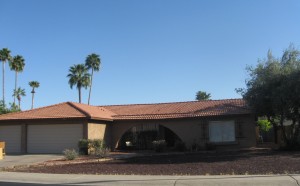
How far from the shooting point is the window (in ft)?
104

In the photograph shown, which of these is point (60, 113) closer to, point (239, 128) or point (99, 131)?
point (99, 131)

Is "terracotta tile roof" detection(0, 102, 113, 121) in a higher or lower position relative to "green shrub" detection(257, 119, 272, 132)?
higher

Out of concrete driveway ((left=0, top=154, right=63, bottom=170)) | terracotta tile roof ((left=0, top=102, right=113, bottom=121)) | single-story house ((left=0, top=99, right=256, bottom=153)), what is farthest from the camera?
single-story house ((left=0, top=99, right=256, bottom=153))

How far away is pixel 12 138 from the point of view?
107 ft

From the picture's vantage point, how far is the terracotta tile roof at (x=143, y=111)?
31438mm

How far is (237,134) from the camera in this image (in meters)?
31.5

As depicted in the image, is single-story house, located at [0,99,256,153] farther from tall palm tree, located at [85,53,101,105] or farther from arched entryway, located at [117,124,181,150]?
tall palm tree, located at [85,53,101,105]

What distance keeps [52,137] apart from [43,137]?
72 centimetres

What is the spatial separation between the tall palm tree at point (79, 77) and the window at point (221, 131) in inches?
1368

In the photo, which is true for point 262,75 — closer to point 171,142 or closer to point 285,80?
point 285,80

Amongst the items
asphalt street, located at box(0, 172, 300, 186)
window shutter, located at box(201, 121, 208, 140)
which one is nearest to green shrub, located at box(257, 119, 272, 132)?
window shutter, located at box(201, 121, 208, 140)

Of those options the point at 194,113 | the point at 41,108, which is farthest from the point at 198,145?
the point at 41,108

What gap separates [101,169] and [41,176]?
9.09ft

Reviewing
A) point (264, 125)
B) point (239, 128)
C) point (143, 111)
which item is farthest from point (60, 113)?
point (264, 125)
